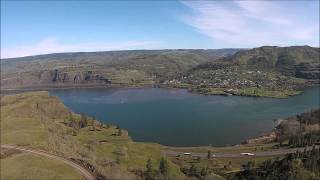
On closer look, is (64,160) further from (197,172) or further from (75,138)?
(75,138)

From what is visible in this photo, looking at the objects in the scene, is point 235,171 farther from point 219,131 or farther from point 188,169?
point 219,131

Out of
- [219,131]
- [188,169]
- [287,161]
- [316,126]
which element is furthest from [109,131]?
[316,126]

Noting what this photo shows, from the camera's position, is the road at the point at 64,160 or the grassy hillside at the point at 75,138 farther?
the grassy hillside at the point at 75,138

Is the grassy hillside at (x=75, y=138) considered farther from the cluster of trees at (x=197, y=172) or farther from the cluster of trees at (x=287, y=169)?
the cluster of trees at (x=287, y=169)

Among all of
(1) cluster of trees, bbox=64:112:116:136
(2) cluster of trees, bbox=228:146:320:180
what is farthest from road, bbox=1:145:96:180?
(1) cluster of trees, bbox=64:112:116:136

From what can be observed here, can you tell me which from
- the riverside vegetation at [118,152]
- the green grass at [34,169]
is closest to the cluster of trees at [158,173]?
the riverside vegetation at [118,152]

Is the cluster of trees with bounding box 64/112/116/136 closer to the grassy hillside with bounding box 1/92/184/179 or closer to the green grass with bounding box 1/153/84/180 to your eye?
the grassy hillside with bounding box 1/92/184/179

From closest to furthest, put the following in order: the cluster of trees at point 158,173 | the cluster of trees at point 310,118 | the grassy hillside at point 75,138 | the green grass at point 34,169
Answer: the green grass at point 34,169
the grassy hillside at point 75,138
the cluster of trees at point 158,173
the cluster of trees at point 310,118
